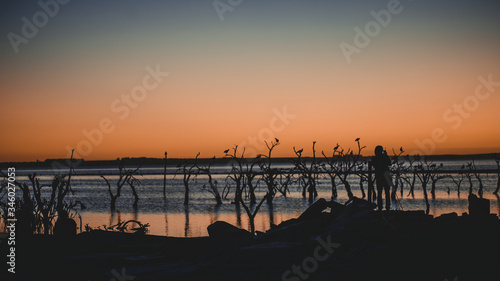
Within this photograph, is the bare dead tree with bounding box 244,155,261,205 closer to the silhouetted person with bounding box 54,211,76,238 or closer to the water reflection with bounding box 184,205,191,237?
the water reflection with bounding box 184,205,191,237

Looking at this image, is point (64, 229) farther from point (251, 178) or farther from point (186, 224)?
point (251, 178)

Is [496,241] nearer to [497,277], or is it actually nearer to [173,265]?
[497,277]

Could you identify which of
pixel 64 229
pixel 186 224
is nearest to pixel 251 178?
pixel 186 224

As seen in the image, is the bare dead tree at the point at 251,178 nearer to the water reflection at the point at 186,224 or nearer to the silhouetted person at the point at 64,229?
the water reflection at the point at 186,224

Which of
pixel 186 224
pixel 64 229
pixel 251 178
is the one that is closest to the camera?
pixel 64 229

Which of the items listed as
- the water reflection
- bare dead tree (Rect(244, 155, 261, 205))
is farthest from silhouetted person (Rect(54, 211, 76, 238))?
bare dead tree (Rect(244, 155, 261, 205))

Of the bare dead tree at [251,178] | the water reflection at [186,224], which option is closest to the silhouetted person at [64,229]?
the water reflection at [186,224]

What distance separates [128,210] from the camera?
3950 centimetres

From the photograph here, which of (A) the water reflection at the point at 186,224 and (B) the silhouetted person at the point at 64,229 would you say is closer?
(B) the silhouetted person at the point at 64,229

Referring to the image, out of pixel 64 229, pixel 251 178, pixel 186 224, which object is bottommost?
pixel 186 224

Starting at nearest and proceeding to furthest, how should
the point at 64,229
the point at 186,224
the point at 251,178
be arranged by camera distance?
the point at 64,229 → the point at 186,224 → the point at 251,178

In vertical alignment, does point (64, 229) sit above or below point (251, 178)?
below

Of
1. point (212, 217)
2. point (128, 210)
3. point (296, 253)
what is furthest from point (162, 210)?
point (296, 253)

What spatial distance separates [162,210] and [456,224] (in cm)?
3270
